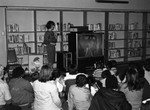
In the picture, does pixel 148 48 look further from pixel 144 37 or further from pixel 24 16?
pixel 24 16

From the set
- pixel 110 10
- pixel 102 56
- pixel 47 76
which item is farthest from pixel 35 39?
pixel 47 76

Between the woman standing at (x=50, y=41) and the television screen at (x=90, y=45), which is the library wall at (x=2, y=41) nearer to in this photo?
the woman standing at (x=50, y=41)

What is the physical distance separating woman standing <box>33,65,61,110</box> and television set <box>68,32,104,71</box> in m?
4.24

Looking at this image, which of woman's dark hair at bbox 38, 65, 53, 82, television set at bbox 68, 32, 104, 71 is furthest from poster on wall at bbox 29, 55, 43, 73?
woman's dark hair at bbox 38, 65, 53, 82

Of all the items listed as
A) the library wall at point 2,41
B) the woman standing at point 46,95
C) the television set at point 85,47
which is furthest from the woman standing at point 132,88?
the library wall at point 2,41

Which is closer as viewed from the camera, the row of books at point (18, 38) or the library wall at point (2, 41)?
the library wall at point (2, 41)

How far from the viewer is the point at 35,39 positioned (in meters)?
7.36

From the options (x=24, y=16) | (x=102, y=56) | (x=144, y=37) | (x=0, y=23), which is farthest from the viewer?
(x=144, y=37)

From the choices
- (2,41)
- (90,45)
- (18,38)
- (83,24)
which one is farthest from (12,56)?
(83,24)

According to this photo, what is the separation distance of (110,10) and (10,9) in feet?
11.8

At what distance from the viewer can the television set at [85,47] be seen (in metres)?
7.53

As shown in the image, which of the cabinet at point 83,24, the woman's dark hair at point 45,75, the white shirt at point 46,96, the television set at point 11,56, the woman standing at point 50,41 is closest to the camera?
the white shirt at point 46,96

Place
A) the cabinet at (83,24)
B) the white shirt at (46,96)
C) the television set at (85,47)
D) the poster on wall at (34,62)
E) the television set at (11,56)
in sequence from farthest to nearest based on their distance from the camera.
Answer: the television set at (85,47)
the cabinet at (83,24)
the poster on wall at (34,62)
the television set at (11,56)
the white shirt at (46,96)

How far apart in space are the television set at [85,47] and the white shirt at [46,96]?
430cm
